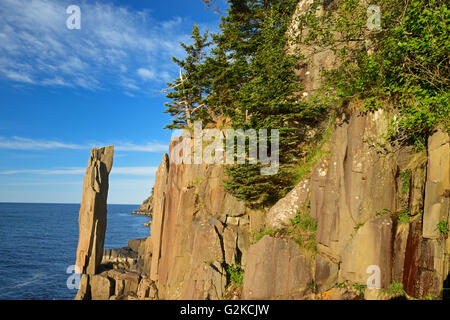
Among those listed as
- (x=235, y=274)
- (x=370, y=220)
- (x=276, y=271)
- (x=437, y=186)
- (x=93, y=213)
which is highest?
(x=437, y=186)

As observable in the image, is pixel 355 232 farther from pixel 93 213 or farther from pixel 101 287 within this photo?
pixel 93 213

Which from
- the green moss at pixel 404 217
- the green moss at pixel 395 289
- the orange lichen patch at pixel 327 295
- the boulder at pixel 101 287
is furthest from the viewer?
the boulder at pixel 101 287

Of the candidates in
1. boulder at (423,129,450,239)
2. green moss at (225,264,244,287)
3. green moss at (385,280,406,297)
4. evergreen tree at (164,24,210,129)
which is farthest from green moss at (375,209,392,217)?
evergreen tree at (164,24,210,129)

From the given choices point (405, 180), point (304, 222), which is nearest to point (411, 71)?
point (405, 180)

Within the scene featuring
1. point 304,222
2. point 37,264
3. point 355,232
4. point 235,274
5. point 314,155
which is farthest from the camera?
point 37,264

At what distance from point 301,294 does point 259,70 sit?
475 inches

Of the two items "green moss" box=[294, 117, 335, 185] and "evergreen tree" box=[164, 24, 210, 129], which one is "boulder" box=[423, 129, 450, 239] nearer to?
"green moss" box=[294, 117, 335, 185]

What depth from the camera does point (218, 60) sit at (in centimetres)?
2270

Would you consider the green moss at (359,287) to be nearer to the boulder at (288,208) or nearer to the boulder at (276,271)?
the boulder at (276,271)

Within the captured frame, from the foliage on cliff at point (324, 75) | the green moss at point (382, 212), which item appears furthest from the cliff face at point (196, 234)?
the green moss at point (382, 212)

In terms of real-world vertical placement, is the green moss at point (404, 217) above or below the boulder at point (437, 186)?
below

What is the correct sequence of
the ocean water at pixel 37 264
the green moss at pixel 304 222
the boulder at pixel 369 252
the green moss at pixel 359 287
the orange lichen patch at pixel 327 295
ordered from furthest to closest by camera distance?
1. the ocean water at pixel 37 264
2. the green moss at pixel 304 222
3. the orange lichen patch at pixel 327 295
4. the green moss at pixel 359 287
5. the boulder at pixel 369 252

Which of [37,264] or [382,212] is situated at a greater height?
[382,212]
